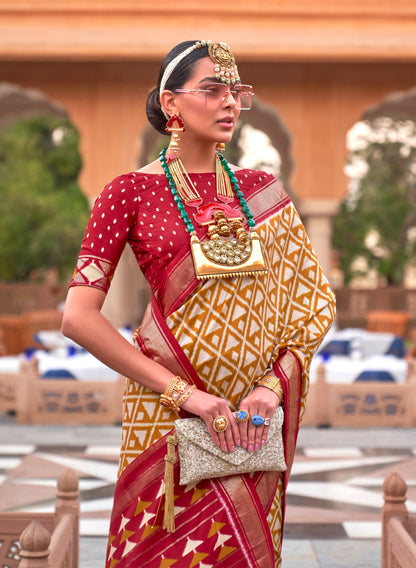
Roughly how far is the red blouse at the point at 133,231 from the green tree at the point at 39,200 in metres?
16.6

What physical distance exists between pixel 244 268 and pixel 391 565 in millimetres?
1490

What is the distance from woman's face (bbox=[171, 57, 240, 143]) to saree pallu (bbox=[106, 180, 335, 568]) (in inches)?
8.0

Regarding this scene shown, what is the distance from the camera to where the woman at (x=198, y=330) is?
1.75 m

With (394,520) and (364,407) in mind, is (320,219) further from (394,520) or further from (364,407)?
(394,520)

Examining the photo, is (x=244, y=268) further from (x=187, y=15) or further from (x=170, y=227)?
(x=187, y=15)

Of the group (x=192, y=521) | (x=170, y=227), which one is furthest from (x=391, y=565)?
(x=170, y=227)

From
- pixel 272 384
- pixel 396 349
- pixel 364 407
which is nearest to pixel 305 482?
pixel 364 407

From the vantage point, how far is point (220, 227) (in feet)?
5.92

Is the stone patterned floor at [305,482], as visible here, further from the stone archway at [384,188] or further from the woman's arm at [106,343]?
the stone archway at [384,188]

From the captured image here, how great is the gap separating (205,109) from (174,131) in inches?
3.1

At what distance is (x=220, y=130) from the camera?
184 centimetres

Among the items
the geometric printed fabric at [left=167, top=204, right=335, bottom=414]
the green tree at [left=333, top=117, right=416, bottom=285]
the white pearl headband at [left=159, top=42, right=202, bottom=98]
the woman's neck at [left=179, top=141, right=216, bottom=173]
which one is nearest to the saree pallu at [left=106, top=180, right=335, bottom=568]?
the geometric printed fabric at [left=167, top=204, right=335, bottom=414]

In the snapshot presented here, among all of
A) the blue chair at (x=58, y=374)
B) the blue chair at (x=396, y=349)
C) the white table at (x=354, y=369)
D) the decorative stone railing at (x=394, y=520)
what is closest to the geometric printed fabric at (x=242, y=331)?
the decorative stone railing at (x=394, y=520)

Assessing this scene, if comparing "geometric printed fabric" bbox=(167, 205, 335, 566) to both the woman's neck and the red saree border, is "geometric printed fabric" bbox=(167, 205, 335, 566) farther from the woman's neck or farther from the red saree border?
the woman's neck
